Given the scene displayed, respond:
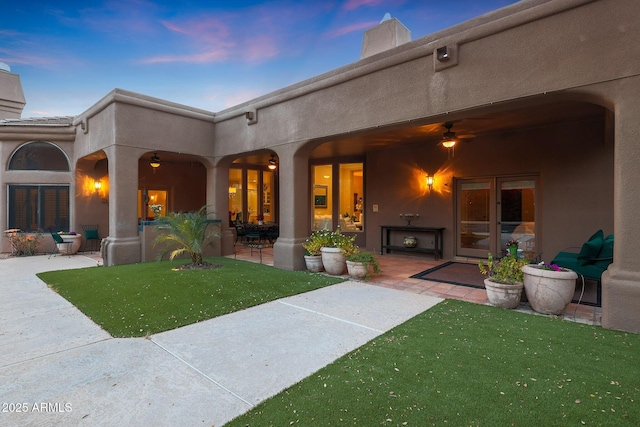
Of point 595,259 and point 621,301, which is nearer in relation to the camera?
point 621,301

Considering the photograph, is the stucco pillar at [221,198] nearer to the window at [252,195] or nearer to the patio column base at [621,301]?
the window at [252,195]

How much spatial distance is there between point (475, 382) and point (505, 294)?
2.54 metres

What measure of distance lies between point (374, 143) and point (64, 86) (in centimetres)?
1643

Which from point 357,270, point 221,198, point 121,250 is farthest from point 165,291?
point 221,198

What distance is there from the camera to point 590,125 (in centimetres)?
697

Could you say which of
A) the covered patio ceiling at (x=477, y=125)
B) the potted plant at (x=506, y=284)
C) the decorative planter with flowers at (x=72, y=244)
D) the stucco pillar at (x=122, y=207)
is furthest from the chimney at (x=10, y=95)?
the potted plant at (x=506, y=284)

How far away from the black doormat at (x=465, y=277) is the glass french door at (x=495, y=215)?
85 cm

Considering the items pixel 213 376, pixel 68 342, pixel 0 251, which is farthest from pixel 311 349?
pixel 0 251

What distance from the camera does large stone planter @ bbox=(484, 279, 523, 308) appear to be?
15.5ft

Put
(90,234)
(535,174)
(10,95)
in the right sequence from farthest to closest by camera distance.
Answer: (10,95), (90,234), (535,174)

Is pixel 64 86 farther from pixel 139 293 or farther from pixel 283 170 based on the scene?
pixel 139 293

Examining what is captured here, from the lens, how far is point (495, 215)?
8.60 meters

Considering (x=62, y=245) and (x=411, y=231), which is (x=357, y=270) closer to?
(x=411, y=231)

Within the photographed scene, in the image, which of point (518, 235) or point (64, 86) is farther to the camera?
point (64, 86)
